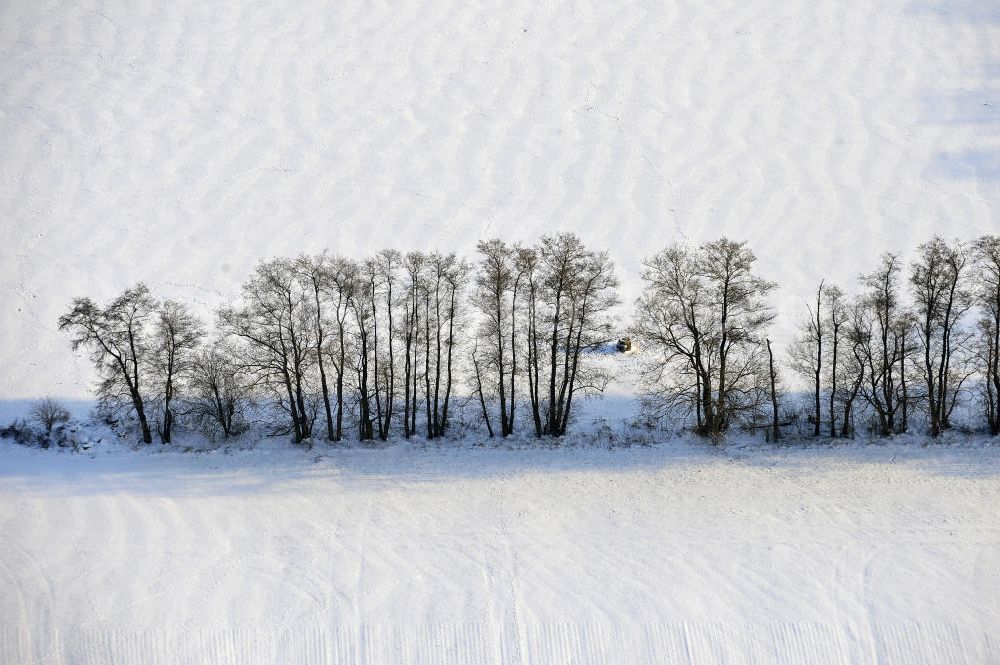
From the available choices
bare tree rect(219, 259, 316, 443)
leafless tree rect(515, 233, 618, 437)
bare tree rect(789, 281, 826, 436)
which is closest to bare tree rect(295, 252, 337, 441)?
bare tree rect(219, 259, 316, 443)

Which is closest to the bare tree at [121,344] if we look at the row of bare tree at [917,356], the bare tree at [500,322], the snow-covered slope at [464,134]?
the snow-covered slope at [464,134]

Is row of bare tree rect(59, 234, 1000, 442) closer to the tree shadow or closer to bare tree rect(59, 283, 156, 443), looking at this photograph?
bare tree rect(59, 283, 156, 443)

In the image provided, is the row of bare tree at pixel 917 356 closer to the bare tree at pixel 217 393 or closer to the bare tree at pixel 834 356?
the bare tree at pixel 834 356

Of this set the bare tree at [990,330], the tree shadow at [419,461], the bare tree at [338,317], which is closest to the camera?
the tree shadow at [419,461]

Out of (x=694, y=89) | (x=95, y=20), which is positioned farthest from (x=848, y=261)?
(x=95, y=20)

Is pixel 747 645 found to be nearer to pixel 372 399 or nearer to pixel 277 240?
pixel 372 399
